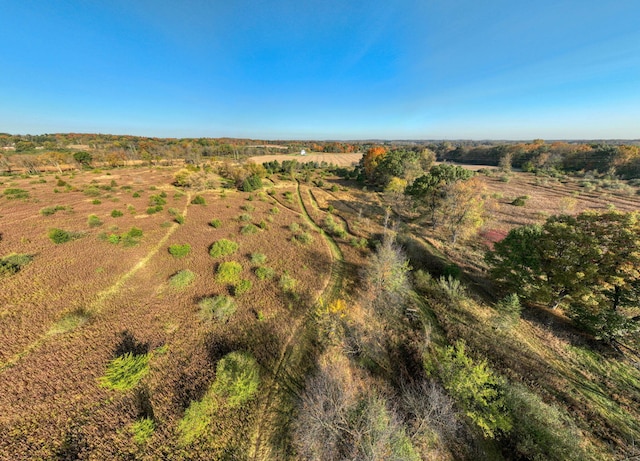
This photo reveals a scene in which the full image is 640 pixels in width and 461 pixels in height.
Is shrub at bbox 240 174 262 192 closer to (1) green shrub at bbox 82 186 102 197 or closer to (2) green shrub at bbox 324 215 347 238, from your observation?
(2) green shrub at bbox 324 215 347 238

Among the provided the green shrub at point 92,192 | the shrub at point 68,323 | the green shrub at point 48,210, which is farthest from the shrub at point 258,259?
the green shrub at point 92,192

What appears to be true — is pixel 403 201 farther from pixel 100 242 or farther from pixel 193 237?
pixel 100 242

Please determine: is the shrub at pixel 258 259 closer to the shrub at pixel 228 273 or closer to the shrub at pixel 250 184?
the shrub at pixel 228 273

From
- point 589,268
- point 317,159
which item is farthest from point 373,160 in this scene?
point 317,159

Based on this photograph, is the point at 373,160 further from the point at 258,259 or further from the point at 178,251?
the point at 178,251

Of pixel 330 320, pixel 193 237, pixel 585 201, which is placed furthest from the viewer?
pixel 585 201

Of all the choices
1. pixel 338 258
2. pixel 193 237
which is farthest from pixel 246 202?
pixel 338 258

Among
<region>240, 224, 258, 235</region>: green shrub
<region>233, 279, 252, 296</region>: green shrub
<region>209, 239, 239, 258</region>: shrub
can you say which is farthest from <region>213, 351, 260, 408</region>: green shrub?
<region>240, 224, 258, 235</region>: green shrub
